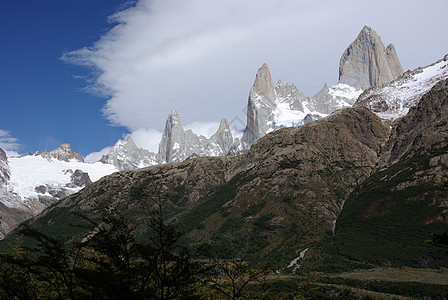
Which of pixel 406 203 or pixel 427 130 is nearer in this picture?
pixel 406 203

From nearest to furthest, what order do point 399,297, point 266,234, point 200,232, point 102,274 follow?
point 102,274
point 399,297
point 266,234
point 200,232

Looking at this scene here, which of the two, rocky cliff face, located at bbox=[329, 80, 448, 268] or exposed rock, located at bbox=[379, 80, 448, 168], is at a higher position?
exposed rock, located at bbox=[379, 80, 448, 168]

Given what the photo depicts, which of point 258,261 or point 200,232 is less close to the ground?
point 200,232

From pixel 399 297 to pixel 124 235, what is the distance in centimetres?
A: 8165

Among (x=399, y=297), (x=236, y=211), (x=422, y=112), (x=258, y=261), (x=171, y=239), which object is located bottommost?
(x=399, y=297)

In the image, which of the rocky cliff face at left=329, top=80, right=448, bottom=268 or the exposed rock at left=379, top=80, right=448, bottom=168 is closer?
the rocky cliff face at left=329, top=80, right=448, bottom=268

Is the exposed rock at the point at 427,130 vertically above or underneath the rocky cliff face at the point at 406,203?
above

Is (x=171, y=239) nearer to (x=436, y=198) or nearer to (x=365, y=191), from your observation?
(x=436, y=198)

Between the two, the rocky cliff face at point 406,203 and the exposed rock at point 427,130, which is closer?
the rocky cliff face at point 406,203

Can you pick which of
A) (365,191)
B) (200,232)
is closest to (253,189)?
(200,232)

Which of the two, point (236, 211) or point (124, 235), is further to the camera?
point (236, 211)

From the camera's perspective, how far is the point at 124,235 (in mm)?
28703

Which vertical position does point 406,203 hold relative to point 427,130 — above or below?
below

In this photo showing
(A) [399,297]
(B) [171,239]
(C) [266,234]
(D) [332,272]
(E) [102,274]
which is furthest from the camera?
(C) [266,234]
